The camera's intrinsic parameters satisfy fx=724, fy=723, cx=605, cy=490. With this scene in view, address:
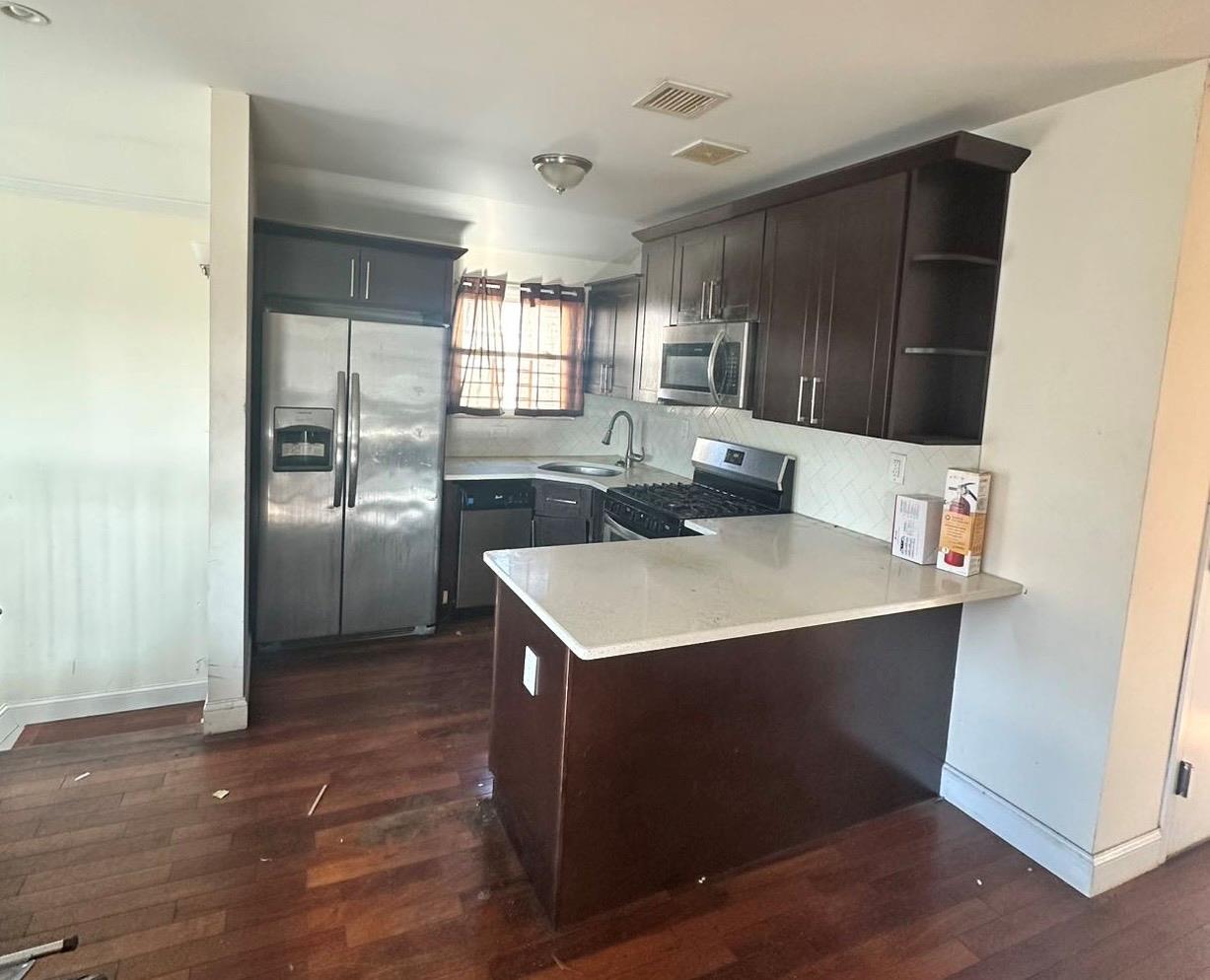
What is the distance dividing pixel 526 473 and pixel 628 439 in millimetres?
915

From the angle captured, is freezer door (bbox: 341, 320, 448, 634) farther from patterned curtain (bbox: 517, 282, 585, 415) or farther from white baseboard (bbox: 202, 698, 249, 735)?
patterned curtain (bbox: 517, 282, 585, 415)

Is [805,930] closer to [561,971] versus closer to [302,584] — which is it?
[561,971]

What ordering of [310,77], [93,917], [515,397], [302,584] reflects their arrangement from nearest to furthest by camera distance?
[93,917], [310,77], [302,584], [515,397]

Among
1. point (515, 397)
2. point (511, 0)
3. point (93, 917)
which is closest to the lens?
point (511, 0)

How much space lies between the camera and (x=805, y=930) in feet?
6.75

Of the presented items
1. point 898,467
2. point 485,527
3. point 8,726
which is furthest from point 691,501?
point 8,726

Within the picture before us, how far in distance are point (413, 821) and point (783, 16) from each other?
8.68 feet

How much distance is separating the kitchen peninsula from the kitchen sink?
2.01 m

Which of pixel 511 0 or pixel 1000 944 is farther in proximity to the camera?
pixel 1000 944

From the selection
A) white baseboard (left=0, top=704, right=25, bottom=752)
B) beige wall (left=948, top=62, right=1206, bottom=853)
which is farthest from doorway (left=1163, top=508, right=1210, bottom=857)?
white baseboard (left=0, top=704, right=25, bottom=752)

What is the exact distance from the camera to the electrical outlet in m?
2.89

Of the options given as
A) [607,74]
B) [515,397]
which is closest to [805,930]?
[607,74]

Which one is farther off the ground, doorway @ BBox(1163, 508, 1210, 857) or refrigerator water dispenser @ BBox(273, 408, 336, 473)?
refrigerator water dispenser @ BBox(273, 408, 336, 473)

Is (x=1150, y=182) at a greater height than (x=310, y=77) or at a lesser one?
lesser
